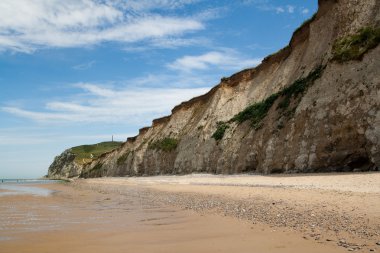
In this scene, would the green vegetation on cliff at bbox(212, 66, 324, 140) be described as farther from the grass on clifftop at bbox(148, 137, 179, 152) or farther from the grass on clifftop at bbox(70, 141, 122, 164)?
the grass on clifftop at bbox(70, 141, 122, 164)

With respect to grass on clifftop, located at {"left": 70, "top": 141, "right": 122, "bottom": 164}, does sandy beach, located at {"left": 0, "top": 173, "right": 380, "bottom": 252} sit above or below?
below

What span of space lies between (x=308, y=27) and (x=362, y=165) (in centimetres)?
1791

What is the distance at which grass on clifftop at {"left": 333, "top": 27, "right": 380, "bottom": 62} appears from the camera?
768 inches

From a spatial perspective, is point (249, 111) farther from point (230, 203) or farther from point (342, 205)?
point (342, 205)

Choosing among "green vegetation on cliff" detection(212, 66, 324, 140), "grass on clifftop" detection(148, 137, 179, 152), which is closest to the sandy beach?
"green vegetation on cliff" detection(212, 66, 324, 140)

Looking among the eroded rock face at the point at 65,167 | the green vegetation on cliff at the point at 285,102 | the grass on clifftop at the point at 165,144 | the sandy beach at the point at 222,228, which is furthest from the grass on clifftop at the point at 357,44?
the eroded rock face at the point at 65,167

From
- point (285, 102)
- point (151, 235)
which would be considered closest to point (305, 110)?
point (285, 102)

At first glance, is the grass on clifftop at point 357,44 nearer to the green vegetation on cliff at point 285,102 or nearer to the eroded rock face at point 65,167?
the green vegetation on cliff at point 285,102

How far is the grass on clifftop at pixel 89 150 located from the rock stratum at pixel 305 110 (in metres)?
79.9

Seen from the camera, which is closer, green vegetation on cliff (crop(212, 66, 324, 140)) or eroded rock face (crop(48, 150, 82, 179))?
green vegetation on cliff (crop(212, 66, 324, 140))

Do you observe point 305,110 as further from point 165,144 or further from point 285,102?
point 165,144

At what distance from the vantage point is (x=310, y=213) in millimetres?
8250

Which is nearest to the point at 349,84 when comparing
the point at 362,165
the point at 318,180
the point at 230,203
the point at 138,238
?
the point at 362,165

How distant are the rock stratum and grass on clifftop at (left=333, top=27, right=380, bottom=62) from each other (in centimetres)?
5
